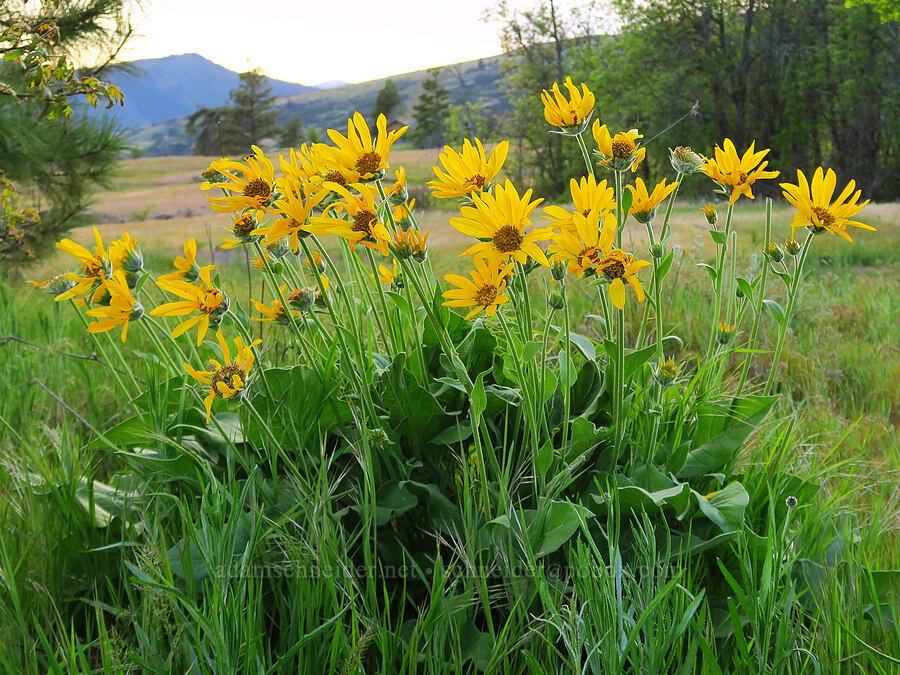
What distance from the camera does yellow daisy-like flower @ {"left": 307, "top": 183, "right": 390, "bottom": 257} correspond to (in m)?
1.12

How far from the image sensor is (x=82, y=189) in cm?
591

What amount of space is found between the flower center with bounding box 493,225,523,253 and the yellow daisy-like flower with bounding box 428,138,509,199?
0.16m

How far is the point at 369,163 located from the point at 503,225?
0.29 metres

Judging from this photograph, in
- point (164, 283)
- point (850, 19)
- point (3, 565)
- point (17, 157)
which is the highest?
point (850, 19)

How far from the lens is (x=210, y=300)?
1.20m

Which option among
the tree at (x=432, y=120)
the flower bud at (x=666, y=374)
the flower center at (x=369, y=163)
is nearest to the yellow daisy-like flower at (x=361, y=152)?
the flower center at (x=369, y=163)

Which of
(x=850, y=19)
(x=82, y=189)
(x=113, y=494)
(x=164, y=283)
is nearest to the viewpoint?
(x=164, y=283)

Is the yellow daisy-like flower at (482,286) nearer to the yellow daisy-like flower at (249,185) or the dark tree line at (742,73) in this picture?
the yellow daisy-like flower at (249,185)

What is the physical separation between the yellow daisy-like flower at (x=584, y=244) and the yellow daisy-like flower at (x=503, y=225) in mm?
52

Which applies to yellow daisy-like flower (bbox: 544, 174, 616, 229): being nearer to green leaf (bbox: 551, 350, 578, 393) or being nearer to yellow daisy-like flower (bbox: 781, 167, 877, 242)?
green leaf (bbox: 551, 350, 578, 393)

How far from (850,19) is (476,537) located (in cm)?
2738

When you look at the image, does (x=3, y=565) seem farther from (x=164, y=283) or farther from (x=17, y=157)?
(x=17, y=157)

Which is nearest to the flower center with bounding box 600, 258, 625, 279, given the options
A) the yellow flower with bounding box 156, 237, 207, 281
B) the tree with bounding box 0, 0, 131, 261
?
the yellow flower with bounding box 156, 237, 207, 281

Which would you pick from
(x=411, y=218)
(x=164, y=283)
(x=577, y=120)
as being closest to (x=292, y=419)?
(x=164, y=283)
